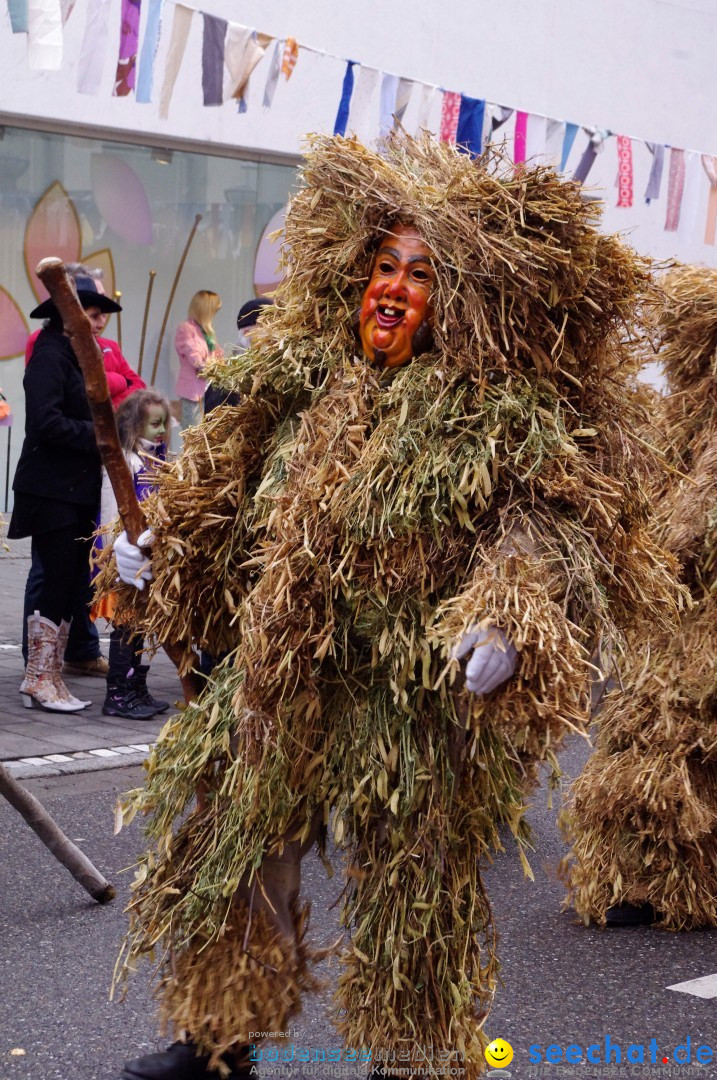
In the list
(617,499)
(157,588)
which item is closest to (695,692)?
(617,499)

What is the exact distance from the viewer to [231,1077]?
9.71ft

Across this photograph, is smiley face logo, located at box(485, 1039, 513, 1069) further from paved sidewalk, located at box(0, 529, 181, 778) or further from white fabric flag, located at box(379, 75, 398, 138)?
white fabric flag, located at box(379, 75, 398, 138)

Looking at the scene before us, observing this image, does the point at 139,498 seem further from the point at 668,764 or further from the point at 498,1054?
the point at 498,1054

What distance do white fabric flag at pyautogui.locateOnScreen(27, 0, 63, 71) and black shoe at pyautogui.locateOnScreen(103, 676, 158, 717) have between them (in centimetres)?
387

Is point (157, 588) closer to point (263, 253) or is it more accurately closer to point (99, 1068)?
point (99, 1068)

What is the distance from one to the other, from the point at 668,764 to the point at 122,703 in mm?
3213

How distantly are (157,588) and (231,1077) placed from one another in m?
1.08

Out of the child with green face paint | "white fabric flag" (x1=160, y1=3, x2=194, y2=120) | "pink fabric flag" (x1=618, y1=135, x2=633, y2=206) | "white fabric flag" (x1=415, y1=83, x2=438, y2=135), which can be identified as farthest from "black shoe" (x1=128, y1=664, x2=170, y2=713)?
"pink fabric flag" (x1=618, y1=135, x2=633, y2=206)

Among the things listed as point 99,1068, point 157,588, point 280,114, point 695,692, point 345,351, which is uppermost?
point 280,114

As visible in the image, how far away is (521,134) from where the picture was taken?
36.2 feet

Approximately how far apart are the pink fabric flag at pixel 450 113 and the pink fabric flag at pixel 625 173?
2.32 metres

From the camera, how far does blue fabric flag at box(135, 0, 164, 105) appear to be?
28.0 ft

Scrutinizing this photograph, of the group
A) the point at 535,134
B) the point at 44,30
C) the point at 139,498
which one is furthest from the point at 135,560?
the point at 535,134

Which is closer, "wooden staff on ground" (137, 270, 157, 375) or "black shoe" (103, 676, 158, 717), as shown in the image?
"black shoe" (103, 676, 158, 717)
